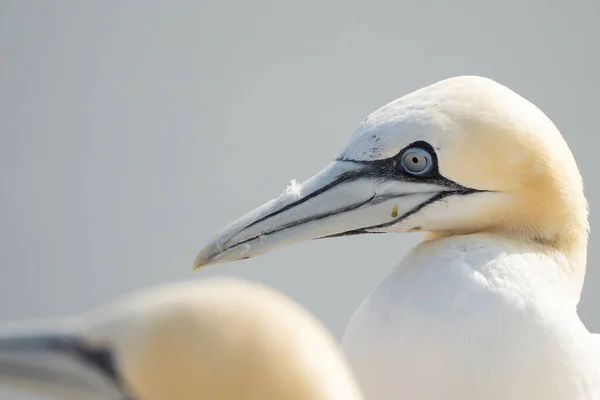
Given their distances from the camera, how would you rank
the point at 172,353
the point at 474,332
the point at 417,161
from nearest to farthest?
1. the point at 172,353
2. the point at 474,332
3. the point at 417,161

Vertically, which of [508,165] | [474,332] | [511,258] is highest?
[508,165]

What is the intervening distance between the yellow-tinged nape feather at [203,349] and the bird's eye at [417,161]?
0.93 meters

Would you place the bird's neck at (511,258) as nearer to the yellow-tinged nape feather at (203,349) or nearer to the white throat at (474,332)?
the white throat at (474,332)

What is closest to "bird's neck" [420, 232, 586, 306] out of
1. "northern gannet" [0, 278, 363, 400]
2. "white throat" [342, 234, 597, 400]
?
"white throat" [342, 234, 597, 400]

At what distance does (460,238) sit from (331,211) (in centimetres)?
26

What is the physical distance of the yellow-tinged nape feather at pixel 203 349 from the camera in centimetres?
143

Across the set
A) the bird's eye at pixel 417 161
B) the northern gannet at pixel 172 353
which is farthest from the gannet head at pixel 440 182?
the northern gannet at pixel 172 353

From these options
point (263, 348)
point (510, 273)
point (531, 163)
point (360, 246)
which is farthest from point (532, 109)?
point (360, 246)

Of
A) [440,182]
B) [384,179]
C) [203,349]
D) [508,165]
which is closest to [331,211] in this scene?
[384,179]

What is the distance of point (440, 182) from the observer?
2.35 meters

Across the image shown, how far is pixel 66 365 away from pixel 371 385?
3.05 feet

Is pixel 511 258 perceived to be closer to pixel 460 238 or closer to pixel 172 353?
pixel 460 238

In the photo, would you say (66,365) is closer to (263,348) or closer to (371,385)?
(263,348)

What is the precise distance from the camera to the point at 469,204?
2.36m
